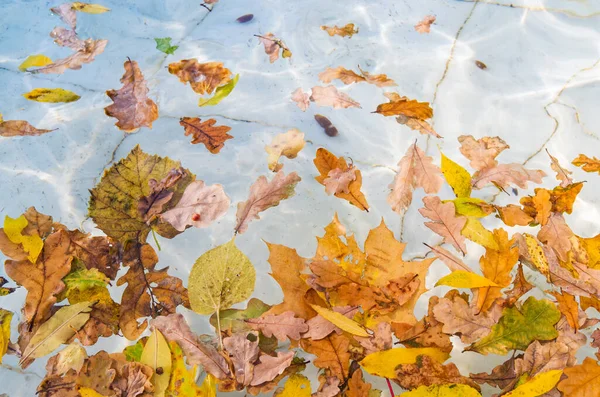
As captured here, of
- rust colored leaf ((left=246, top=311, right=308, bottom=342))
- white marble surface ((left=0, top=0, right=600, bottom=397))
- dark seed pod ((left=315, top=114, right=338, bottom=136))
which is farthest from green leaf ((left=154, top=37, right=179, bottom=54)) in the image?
rust colored leaf ((left=246, top=311, right=308, bottom=342))

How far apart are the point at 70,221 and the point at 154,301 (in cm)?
40

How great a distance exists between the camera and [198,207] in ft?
4.40

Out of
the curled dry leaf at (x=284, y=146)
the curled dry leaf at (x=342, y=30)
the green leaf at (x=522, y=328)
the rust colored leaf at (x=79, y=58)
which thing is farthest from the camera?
the curled dry leaf at (x=342, y=30)

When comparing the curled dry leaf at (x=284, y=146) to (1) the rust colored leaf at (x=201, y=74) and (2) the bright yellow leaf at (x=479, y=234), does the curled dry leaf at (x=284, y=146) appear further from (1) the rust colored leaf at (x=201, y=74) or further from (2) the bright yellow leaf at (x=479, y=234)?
(2) the bright yellow leaf at (x=479, y=234)

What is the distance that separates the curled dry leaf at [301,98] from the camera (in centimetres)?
162

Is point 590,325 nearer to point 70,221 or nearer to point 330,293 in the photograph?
point 330,293

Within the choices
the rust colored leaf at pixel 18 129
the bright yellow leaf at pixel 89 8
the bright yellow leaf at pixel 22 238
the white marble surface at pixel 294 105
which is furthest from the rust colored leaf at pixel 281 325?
the bright yellow leaf at pixel 89 8

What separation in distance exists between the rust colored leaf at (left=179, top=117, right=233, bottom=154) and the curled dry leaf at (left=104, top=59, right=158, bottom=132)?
13 cm

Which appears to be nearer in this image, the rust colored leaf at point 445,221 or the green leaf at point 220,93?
the rust colored leaf at point 445,221

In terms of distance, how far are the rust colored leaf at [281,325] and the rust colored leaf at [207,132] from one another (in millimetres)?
637

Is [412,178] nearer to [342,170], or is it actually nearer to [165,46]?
[342,170]

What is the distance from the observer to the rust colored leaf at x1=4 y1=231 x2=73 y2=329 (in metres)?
1.16

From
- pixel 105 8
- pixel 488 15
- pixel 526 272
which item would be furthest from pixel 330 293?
pixel 105 8

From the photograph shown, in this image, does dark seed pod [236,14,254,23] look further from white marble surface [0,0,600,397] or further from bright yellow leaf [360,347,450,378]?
bright yellow leaf [360,347,450,378]
